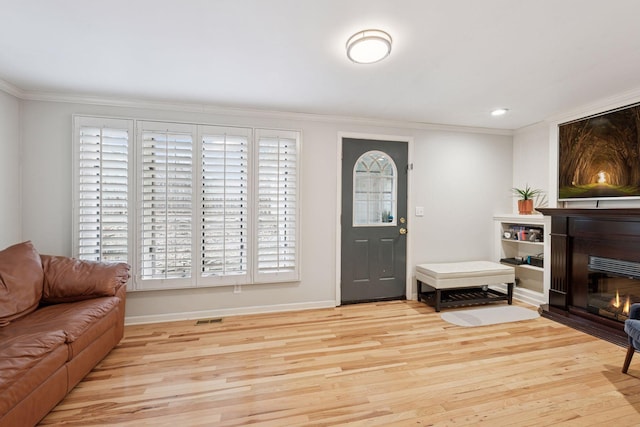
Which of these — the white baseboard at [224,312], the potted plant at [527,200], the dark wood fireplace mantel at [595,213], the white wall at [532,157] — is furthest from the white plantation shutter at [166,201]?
the white wall at [532,157]

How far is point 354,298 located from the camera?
3.83 metres

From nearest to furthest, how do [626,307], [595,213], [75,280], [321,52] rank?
[321,52]
[75,280]
[626,307]
[595,213]

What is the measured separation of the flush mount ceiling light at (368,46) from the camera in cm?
191

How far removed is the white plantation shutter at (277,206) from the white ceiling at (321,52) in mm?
454

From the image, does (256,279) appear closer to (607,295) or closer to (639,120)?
(607,295)

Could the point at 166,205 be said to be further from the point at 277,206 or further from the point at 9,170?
the point at 9,170

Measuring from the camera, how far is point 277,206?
3.48 metres

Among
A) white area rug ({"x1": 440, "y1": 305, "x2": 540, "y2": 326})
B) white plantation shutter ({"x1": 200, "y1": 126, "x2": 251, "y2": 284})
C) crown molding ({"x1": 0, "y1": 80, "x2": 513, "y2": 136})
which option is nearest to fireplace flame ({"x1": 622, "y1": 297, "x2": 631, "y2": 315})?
white area rug ({"x1": 440, "y1": 305, "x2": 540, "y2": 326})

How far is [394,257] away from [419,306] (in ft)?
2.24

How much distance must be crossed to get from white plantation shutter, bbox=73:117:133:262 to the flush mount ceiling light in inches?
98.2

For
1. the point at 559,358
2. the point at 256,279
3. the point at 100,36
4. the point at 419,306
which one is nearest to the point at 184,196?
the point at 256,279

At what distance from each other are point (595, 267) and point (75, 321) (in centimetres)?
472

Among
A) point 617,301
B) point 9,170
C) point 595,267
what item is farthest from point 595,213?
point 9,170

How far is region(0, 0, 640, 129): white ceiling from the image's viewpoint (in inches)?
67.0
